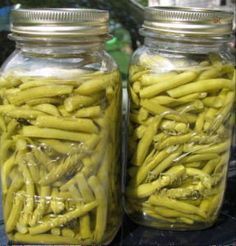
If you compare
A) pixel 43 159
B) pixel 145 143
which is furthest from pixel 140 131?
pixel 43 159

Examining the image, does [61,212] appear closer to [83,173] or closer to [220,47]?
[83,173]

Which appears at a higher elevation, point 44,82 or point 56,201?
point 44,82

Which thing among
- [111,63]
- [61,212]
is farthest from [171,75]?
[61,212]

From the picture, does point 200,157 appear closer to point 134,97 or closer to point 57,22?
point 134,97

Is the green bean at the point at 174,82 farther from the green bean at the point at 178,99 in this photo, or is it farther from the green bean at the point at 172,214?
the green bean at the point at 172,214

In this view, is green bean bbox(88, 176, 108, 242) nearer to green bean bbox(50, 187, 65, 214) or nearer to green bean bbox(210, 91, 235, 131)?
green bean bbox(50, 187, 65, 214)

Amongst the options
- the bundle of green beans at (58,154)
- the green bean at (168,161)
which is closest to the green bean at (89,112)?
the bundle of green beans at (58,154)
